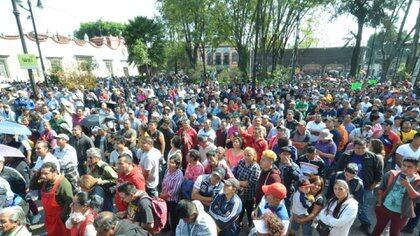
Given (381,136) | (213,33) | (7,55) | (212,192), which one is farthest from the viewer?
(213,33)

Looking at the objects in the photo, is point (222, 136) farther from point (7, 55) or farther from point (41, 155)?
point (7, 55)

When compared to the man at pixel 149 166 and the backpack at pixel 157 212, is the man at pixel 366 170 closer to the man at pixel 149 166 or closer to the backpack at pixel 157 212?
the backpack at pixel 157 212

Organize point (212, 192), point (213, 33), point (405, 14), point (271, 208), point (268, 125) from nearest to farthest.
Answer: point (271, 208), point (212, 192), point (268, 125), point (405, 14), point (213, 33)

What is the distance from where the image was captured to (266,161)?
14.2 feet

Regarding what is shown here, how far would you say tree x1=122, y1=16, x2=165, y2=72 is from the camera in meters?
30.6

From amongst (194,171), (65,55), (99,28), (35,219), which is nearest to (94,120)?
(35,219)

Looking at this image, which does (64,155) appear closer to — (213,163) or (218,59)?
(213,163)

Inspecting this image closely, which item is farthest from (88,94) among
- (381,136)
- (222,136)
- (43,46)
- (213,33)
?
(43,46)

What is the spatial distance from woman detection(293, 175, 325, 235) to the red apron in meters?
3.39

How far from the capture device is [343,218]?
3531mm

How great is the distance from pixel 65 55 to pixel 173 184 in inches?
1352

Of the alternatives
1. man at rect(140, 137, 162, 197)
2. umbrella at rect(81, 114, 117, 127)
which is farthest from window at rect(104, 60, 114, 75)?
man at rect(140, 137, 162, 197)

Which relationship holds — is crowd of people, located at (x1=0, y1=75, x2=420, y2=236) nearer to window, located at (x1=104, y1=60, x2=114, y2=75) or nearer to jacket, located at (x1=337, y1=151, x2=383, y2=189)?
jacket, located at (x1=337, y1=151, x2=383, y2=189)

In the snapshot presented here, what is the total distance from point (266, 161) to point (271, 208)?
88 centimetres
